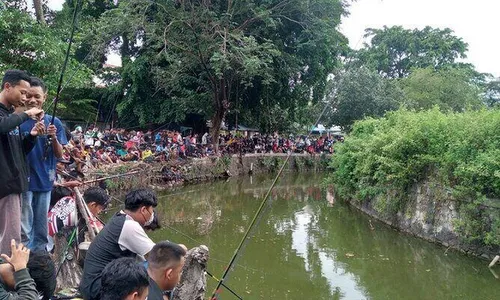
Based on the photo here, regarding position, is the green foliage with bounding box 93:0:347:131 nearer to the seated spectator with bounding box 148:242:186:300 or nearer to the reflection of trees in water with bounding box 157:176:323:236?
the reflection of trees in water with bounding box 157:176:323:236

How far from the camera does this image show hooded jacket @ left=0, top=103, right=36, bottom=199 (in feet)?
8.47

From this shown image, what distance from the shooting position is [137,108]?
20.9 meters

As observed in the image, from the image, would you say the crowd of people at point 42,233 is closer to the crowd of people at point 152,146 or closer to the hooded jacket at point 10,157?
the hooded jacket at point 10,157

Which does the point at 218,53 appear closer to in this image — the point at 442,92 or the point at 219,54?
the point at 219,54

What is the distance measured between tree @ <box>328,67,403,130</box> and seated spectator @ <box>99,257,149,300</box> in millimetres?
25738

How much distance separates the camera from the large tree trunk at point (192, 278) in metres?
3.73

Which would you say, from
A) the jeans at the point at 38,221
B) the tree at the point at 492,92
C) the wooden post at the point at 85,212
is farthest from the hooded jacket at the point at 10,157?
the tree at the point at 492,92

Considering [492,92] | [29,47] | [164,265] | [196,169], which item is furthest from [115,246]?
[492,92]

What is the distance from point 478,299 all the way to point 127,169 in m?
10.4

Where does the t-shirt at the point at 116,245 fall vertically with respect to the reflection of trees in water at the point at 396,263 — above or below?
above

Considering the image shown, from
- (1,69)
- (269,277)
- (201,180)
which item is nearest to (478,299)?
(269,277)

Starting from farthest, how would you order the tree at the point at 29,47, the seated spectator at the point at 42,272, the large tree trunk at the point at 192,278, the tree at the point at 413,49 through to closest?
the tree at the point at 413,49 < the tree at the point at 29,47 < the large tree trunk at the point at 192,278 < the seated spectator at the point at 42,272

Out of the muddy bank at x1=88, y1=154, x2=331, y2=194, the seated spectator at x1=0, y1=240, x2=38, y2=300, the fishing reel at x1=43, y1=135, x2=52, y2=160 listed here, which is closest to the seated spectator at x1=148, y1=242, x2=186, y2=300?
the seated spectator at x1=0, y1=240, x2=38, y2=300

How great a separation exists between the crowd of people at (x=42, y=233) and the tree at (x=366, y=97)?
2465 centimetres
